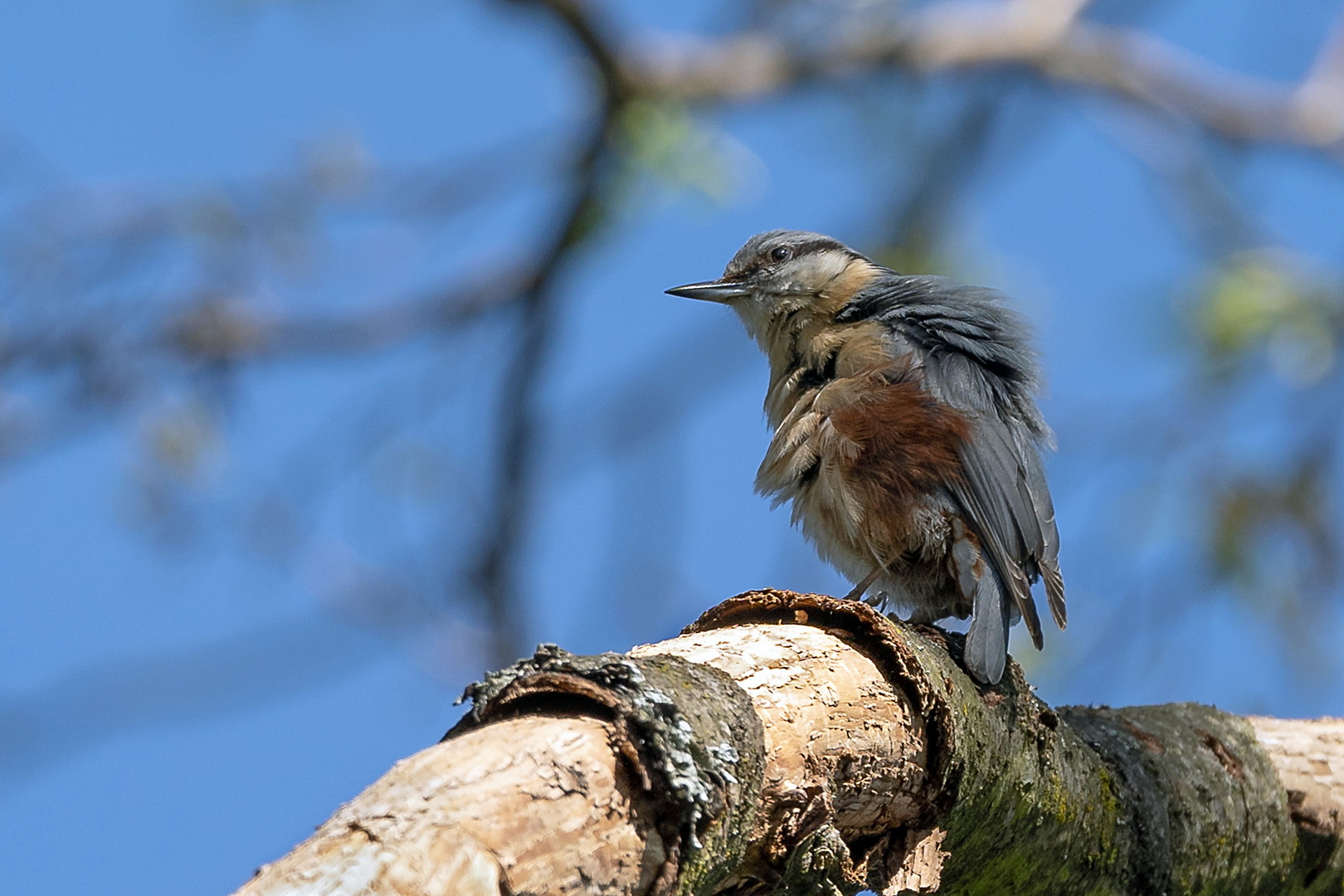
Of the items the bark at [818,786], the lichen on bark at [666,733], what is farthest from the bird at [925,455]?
the lichen on bark at [666,733]

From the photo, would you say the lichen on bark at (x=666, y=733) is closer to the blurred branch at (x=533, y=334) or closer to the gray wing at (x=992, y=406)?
the gray wing at (x=992, y=406)

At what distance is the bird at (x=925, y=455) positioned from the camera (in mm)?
3424

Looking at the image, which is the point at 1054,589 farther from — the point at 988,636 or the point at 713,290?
the point at 713,290

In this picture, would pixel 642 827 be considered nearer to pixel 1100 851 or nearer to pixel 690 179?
pixel 1100 851

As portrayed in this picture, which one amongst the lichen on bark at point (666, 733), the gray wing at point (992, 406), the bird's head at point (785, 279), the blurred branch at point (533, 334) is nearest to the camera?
the lichen on bark at point (666, 733)

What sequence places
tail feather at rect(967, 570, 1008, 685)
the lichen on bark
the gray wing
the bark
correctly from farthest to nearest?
1. the gray wing
2. tail feather at rect(967, 570, 1008, 685)
3. the lichen on bark
4. the bark

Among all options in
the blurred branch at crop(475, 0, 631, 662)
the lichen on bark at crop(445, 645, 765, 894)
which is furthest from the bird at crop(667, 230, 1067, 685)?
the blurred branch at crop(475, 0, 631, 662)

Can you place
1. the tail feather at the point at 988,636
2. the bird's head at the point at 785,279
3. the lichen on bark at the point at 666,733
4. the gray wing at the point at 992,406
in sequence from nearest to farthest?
the lichen on bark at the point at 666,733, the tail feather at the point at 988,636, the gray wing at the point at 992,406, the bird's head at the point at 785,279

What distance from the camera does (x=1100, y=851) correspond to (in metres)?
2.83

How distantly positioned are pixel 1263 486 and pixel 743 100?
119 inches

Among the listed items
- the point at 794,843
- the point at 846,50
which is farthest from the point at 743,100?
the point at 794,843

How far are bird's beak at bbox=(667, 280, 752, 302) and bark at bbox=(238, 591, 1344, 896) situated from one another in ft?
6.95

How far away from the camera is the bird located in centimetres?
342

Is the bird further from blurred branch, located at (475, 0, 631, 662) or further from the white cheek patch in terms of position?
blurred branch, located at (475, 0, 631, 662)
